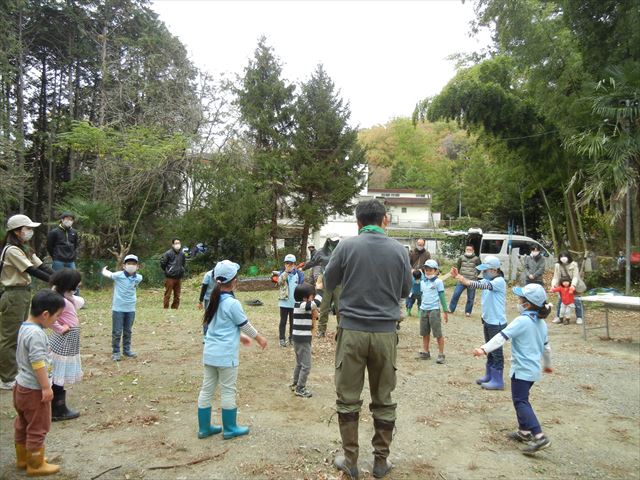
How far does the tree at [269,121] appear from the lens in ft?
80.2

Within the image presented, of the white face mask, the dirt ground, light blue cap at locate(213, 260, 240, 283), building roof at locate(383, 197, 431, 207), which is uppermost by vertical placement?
building roof at locate(383, 197, 431, 207)

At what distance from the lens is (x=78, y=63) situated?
2425 cm

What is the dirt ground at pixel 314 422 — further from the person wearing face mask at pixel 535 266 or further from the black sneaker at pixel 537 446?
the person wearing face mask at pixel 535 266

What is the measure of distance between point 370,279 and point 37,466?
109 inches

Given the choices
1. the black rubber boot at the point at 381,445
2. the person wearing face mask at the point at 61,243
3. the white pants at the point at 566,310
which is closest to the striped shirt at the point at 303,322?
the black rubber boot at the point at 381,445

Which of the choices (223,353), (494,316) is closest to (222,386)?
(223,353)

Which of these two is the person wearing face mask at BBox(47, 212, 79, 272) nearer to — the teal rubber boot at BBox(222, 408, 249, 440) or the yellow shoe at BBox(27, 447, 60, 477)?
the yellow shoe at BBox(27, 447, 60, 477)

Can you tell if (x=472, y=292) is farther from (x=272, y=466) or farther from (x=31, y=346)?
(x=31, y=346)

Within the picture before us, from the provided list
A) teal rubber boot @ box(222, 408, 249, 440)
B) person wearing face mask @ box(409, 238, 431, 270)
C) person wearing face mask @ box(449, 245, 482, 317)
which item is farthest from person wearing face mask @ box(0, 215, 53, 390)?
person wearing face mask @ box(449, 245, 482, 317)

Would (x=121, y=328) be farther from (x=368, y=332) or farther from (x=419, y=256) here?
(x=419, y=256)

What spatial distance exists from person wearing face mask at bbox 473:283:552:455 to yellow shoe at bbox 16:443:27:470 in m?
3.70

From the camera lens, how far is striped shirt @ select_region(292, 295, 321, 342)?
5.32m

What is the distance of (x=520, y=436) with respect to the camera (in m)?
4.31

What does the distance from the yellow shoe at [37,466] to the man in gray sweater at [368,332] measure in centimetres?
212
